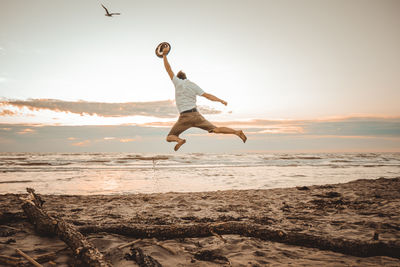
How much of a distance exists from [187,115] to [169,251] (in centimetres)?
296

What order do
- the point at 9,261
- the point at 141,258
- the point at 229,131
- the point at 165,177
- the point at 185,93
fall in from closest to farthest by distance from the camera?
1. the point at 9,261
2. the point at 141,258
3. the point at 185,93
4. the point at 229,131
5. the point at 165,177

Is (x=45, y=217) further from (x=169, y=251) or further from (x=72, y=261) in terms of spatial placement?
(x=169, y=251)

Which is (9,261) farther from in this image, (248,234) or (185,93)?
(185,93)

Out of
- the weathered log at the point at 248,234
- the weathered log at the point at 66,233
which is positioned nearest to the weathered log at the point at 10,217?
the weathered log at the point at 66,233

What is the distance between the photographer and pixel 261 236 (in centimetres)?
369

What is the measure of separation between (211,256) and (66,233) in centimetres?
196

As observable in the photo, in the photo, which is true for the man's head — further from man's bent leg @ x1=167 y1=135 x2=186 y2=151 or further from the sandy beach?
the sandy beach

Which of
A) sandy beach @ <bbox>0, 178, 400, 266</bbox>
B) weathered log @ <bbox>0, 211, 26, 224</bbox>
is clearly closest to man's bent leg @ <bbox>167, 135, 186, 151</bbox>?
sandy beach @ <bbox>0, 178, 400, 266</bbox>

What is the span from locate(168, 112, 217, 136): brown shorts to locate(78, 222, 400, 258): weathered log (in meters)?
2.30

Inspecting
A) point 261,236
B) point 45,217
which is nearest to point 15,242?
point 45,217

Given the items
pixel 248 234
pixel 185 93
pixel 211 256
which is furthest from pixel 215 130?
pixel 211 256

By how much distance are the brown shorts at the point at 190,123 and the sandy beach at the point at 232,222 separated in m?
1.89

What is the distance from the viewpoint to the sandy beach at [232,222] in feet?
9.91

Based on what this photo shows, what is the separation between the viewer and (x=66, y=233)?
10.2 ft
